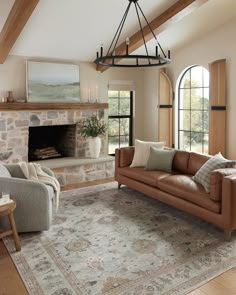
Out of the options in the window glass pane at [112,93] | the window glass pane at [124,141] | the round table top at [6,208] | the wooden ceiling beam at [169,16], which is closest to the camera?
the round table top at [6,208]

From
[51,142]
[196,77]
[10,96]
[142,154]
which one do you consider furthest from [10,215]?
[196,77]

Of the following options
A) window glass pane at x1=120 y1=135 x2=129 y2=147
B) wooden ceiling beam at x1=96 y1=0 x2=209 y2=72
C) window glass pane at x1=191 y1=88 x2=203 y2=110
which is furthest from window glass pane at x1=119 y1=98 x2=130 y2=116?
wooden ceiling beam at x1=96 y1=0 x2=209 y2=72

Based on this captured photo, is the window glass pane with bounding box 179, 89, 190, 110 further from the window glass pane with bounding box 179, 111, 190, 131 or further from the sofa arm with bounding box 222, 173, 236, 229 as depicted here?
the sofa arm with bounding box 222, 173, 236, 229

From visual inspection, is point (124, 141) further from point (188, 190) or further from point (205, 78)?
point (188, 190)

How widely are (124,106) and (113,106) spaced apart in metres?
0.34

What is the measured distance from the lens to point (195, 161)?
4.55 m

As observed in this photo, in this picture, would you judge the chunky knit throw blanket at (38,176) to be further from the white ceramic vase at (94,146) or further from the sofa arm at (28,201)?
the white ceramic vase at (94,146)

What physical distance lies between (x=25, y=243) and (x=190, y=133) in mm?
4488

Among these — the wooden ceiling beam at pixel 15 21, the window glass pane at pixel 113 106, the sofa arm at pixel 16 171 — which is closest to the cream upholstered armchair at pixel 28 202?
the sofa arm at pixel 16 171

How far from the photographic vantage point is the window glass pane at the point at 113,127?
707cm

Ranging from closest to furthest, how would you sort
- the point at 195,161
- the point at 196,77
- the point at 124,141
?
the point at 195,161 → the point at 196,77 → the point at 124,141

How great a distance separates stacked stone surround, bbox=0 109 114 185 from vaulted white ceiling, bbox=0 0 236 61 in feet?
3.74

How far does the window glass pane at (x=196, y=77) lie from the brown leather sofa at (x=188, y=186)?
216 centimetres

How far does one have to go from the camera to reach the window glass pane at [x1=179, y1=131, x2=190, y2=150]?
22.2 ft
